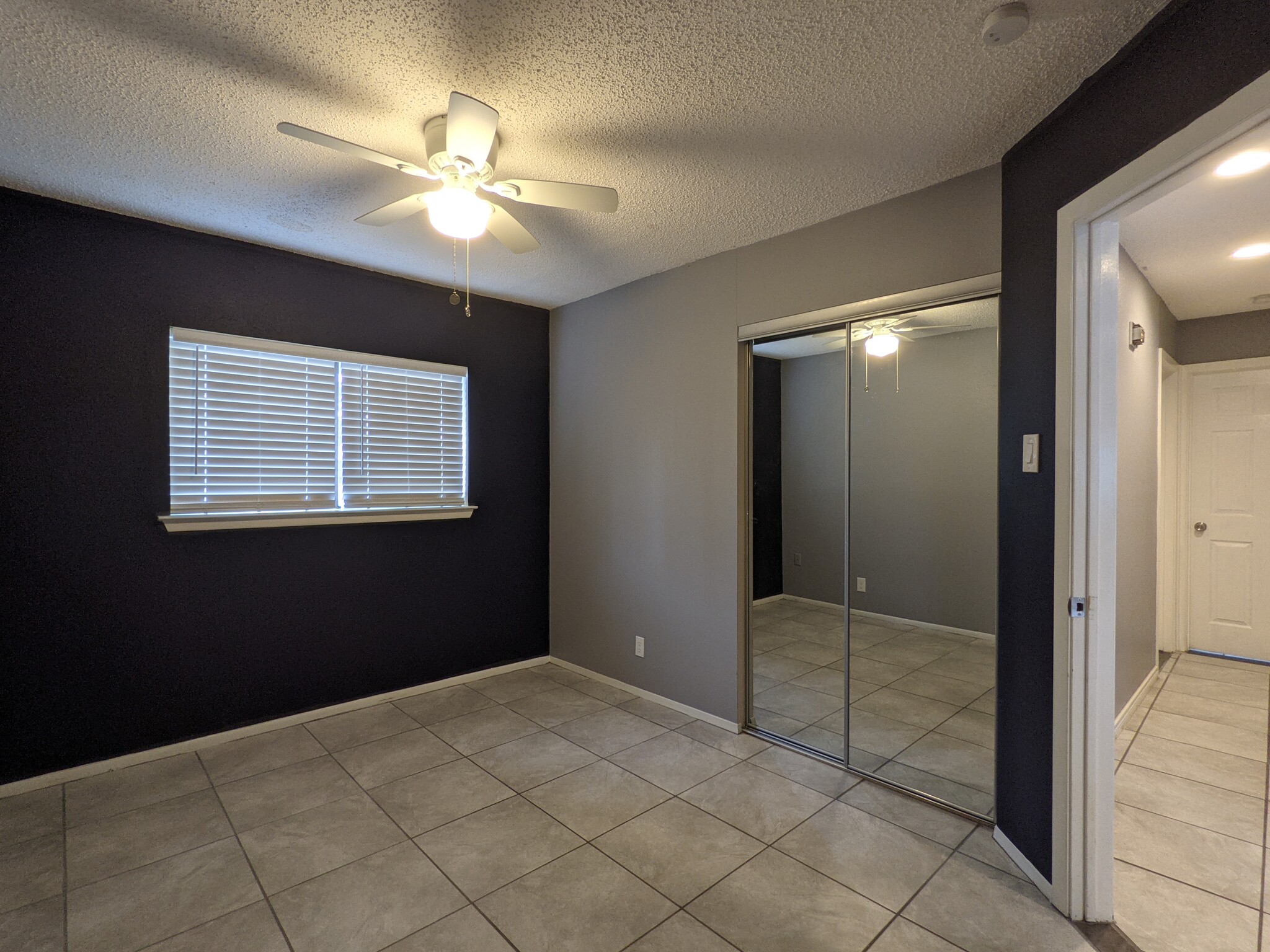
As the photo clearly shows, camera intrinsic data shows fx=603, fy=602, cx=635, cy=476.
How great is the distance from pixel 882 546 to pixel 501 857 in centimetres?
205

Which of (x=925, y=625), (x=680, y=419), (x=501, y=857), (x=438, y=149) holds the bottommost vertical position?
(x=501, y=857)

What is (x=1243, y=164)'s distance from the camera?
89.3 inches

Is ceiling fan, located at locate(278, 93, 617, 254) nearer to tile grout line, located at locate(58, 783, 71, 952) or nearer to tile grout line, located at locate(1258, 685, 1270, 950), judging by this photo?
tile grout line, located at locate(58, 783, 71, 952)

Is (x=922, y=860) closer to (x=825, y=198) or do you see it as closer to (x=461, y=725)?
(x=461, y=725)

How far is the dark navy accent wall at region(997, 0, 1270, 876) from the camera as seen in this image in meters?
1.52

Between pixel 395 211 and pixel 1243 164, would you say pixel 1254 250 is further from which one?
pixel 395 211

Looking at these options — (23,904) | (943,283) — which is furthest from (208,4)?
(23,904)

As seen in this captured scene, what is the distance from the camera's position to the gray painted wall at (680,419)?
2602 mm

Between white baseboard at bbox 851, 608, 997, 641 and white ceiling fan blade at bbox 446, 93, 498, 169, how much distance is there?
2457mm

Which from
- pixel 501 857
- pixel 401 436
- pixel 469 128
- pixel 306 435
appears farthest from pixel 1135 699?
pixel 306 435

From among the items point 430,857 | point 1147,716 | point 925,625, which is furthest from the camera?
point 1147,716

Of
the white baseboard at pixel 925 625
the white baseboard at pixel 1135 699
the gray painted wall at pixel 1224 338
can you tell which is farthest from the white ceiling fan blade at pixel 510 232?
the gray painted wall at pixel 1224 338

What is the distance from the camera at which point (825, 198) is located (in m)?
2.62

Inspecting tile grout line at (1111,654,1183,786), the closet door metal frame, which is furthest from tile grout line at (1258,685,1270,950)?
the closet door metal frame
